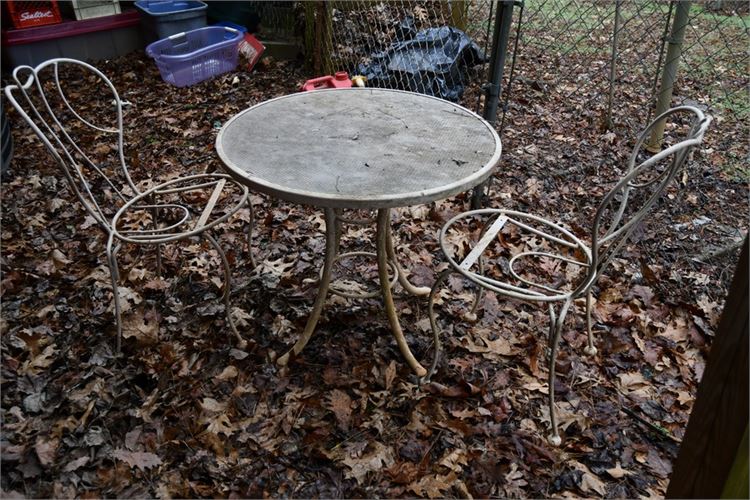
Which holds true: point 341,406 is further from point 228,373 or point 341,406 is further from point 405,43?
point 405,43

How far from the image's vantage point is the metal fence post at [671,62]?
3.53m

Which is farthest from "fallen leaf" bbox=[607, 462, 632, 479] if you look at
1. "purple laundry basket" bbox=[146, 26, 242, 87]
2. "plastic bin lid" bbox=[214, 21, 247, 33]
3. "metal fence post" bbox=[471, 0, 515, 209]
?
"plastic bin lid" bbox=[214, 21, 247, 33]

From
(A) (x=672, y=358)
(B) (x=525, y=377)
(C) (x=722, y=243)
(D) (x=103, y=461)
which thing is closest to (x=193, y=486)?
(D) (x=103, y=461)

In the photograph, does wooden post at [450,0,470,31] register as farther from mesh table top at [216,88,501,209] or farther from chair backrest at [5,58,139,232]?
chair backrest at [5,58,139,232]

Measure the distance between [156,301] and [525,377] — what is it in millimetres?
1807

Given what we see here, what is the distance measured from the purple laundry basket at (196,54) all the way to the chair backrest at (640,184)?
387cm

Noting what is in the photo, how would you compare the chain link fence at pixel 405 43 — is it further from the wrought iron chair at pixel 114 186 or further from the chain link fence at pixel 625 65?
the wrought iron chair at pixel 114 186

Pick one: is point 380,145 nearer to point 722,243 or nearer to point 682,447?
point 682,447

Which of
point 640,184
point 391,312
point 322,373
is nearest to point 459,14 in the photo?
point 640,184

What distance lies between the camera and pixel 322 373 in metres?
2.39

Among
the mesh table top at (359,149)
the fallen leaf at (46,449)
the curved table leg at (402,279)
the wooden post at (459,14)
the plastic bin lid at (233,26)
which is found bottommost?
the fallen leaf at (46,449)

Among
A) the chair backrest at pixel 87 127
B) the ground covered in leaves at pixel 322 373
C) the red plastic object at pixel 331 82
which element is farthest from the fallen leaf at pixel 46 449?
the red plastic object at pixel 331 82

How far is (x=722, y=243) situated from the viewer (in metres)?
3.15

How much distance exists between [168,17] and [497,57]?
12.4 ft
